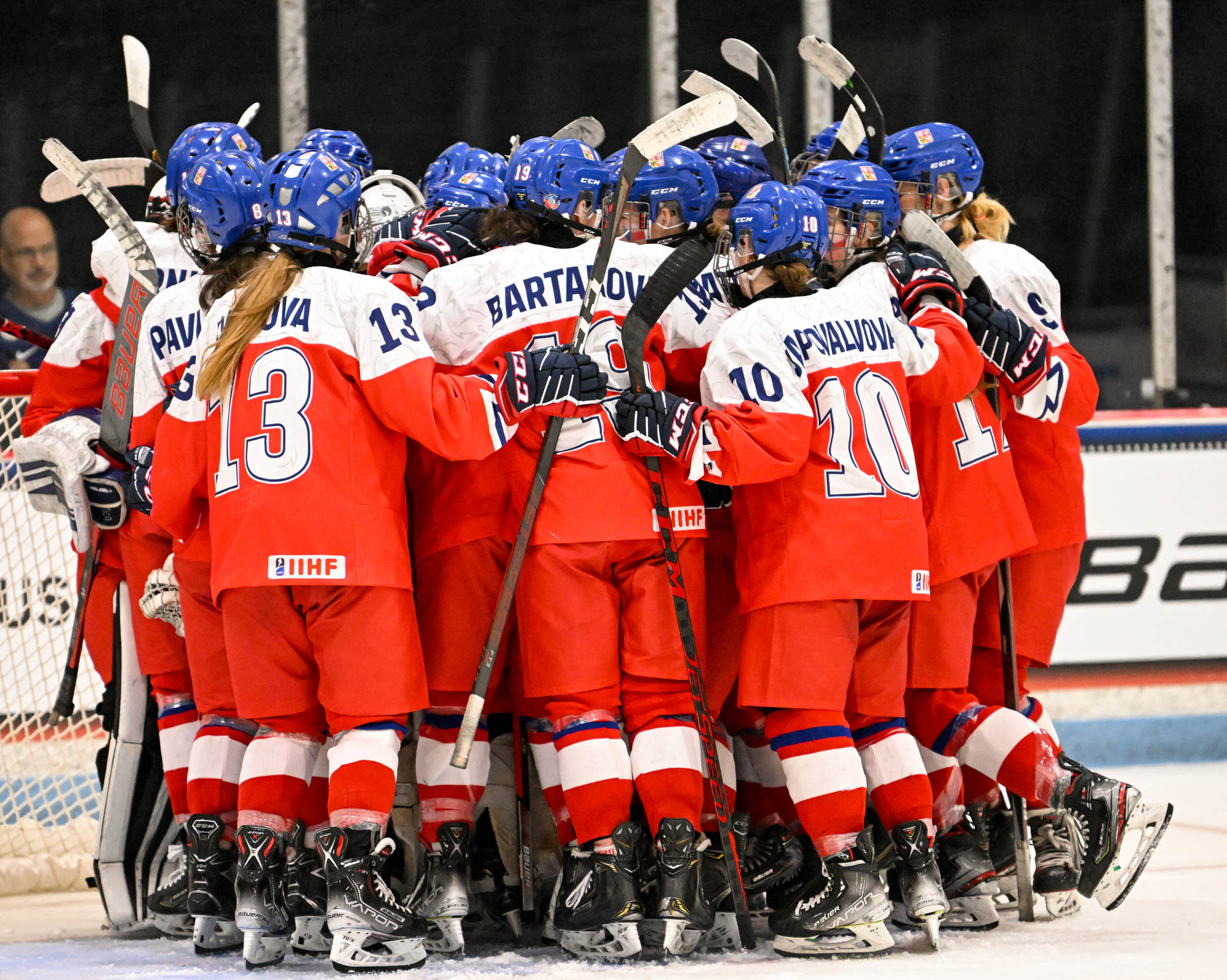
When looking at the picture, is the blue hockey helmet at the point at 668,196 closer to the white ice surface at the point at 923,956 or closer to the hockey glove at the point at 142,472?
the hockey glove at the point at 142,472

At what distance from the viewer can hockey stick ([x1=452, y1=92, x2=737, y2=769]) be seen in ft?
9.52

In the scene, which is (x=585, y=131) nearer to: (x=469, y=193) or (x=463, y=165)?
(x=463, y=165)

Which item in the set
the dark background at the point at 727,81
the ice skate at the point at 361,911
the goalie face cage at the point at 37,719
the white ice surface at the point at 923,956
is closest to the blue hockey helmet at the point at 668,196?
the ice skate at the point at 361,911

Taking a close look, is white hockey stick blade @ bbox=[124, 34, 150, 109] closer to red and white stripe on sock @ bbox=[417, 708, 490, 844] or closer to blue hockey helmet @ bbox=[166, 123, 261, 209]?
blue hockey helmet @ bbox=[166, 123, 261, 209]

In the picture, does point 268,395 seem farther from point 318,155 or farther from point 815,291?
point 815,291

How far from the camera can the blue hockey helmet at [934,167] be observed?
352 centimetres

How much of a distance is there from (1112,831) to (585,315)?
1.45 meters

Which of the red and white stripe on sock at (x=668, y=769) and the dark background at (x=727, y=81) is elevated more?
the dark background at (x=727, y=81)

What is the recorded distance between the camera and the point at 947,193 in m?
3.57

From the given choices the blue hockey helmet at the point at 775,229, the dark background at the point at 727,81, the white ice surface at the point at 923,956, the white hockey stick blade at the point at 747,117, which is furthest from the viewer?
the dark background at the point at 727,81

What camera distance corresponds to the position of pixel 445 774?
3.05 meters

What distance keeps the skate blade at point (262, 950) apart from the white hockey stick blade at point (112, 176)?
1.87 metres

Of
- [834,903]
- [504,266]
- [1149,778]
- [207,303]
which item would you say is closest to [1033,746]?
[834,903]

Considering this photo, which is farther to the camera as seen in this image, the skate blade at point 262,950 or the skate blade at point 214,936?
the skate blade at point 214,936
